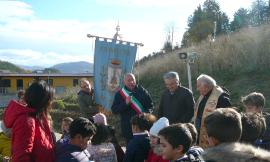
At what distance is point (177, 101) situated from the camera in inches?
248

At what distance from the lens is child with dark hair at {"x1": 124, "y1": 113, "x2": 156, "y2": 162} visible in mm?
4484

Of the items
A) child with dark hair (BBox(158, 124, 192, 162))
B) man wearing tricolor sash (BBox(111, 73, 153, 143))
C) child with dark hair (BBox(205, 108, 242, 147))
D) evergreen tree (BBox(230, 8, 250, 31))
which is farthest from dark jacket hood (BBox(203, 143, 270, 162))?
evergreen tree (BBox(230, 8, 250, 31))

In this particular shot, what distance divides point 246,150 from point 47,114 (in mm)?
1717

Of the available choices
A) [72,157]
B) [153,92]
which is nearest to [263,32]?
[153,92]

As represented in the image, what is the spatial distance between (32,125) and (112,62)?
20.4 feet

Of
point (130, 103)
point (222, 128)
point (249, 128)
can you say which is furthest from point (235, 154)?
point (130, 103)

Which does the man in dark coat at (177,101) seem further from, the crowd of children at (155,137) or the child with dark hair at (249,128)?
the child with dark hair at (249,128)

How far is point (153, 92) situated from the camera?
18172mm

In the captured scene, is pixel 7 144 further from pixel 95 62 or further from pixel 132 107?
pixel 95 62

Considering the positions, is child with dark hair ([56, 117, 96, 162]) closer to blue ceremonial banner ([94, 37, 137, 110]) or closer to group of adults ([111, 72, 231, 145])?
group of adults ([111, 72, 231, 145])

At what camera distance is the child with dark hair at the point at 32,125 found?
10.7 feet

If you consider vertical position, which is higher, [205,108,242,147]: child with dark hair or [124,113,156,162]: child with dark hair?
[205,108,242,147]: child with dark hair

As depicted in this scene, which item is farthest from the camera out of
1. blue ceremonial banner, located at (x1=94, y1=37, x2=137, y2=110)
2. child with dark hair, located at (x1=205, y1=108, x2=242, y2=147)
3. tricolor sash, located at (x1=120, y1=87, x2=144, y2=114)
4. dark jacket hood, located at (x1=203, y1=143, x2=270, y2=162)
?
blue ceremonial banner, located at (x1=94, y1=37, x2=137, y2=110)

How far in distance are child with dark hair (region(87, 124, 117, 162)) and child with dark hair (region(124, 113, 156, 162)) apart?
0.23 meters
